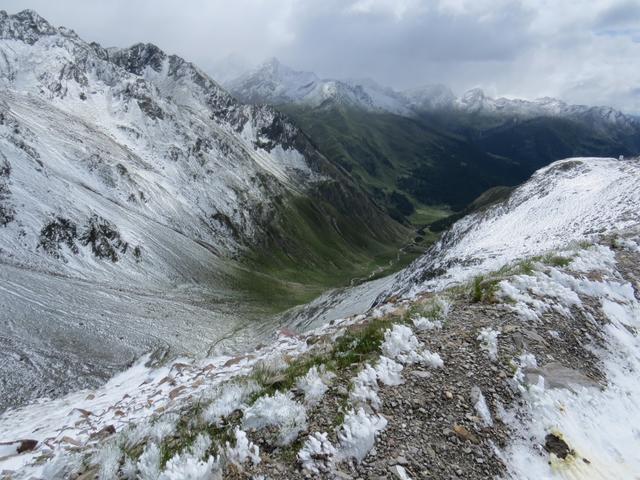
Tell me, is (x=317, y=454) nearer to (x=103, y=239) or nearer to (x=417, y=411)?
Result: (x=417, y=411)

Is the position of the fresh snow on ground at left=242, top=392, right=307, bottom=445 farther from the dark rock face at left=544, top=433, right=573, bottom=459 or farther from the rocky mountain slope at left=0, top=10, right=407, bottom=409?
the rocky mountain slope at left=0, top=10, right=407, bottom=409

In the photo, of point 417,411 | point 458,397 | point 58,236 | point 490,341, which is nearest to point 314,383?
point 417,411

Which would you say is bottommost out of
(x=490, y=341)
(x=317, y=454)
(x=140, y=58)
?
(x=317, y=454)

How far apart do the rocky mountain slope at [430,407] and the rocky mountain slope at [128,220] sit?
1535 inches

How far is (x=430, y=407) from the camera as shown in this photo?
28.6 ft

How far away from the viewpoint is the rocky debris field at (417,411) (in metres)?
7.50

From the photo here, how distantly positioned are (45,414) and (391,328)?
70.2 ft

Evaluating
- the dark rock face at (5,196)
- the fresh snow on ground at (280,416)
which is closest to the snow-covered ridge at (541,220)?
the fresh snow on ground at (280,416)

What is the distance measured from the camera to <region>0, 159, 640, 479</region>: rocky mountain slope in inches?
298

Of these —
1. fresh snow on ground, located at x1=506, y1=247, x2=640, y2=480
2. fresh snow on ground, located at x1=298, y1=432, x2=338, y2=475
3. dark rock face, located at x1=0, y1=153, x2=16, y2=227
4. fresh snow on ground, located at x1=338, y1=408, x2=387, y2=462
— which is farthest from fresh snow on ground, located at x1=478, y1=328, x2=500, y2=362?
dark rock face, located at x1=0, y1=153, x2=16, y2=227

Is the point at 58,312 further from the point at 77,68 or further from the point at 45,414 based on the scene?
the point at 77,68

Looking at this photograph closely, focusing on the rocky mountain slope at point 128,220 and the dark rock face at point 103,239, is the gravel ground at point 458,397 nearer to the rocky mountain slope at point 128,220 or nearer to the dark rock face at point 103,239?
the rocky mountain slope at point 128,220

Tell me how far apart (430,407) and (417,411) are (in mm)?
336

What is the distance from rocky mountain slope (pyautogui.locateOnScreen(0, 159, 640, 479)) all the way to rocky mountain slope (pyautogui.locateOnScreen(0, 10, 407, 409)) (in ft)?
128
